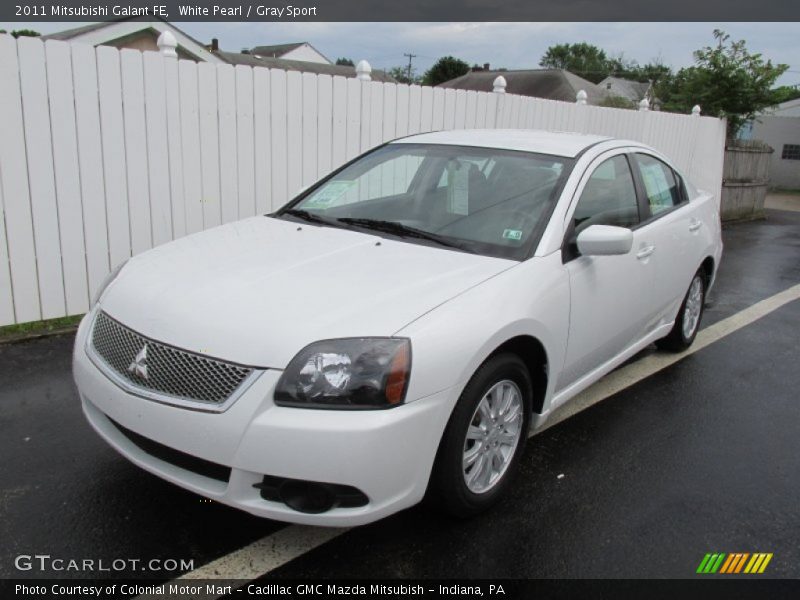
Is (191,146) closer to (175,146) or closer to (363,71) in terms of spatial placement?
(175,146)

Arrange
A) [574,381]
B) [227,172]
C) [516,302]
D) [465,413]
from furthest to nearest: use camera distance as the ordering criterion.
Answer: [227,172]
[574,381]
[516,302]
[465,413]

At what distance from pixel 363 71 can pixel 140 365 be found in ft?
16.9

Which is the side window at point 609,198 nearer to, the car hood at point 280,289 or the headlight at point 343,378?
the car hood at point 280,289

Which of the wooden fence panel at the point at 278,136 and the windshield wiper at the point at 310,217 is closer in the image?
the windshield wiper at the point at 310,217

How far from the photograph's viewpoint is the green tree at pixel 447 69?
253 feet

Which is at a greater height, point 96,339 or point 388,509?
point 96,339

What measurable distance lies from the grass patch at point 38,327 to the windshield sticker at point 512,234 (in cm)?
368

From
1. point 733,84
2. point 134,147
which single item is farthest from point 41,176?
point 733,84

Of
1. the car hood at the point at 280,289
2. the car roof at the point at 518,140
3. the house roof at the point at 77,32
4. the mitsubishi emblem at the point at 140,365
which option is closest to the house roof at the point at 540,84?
the house roof at the point at 77,32

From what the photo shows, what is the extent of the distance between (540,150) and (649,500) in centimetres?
193

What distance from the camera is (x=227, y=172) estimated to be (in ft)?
20.0

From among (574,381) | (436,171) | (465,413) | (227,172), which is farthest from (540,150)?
(227,172)

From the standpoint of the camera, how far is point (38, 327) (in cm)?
522

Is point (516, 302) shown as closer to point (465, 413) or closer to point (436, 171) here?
point (465, 413)
